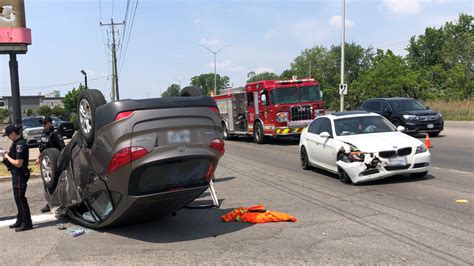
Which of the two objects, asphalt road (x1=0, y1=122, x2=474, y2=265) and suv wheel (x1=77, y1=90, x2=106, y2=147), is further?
suv wheel (x1=77, y1=90, x2=106, y2=147)

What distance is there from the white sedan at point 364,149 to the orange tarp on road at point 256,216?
270 cm

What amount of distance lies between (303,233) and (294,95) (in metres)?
14.7

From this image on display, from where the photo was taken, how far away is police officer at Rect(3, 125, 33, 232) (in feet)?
21.8

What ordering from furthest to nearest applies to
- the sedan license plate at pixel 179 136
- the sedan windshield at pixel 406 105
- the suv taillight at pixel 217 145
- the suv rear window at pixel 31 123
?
1. the suv rear window at pixel 31 123
2. the sedan windshield at pixel 406 105
3. the suv taillight at pixel 217 145
4. the sedan license plate at pixel 179 136

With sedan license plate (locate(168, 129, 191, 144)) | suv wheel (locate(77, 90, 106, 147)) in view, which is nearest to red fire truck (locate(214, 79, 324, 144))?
suv wheel (locate(77, 90, 106, 147))

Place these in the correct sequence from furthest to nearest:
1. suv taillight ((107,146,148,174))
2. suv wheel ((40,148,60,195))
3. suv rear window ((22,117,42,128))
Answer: suv rear window ((22,117,42,128)) < suv wheel ((40,148,60,195)) < suv taillight ((107,146,148,174))

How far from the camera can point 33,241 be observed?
245 inches

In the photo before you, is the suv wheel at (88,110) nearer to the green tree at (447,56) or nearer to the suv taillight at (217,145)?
the suv taillight at (217,145)

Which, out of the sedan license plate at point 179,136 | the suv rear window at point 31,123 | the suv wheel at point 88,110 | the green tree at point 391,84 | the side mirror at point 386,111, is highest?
the green tree at point 391,84

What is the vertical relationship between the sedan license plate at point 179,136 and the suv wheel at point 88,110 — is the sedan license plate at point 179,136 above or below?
below

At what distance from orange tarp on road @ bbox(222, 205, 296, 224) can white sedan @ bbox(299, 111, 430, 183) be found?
2699 millimetres

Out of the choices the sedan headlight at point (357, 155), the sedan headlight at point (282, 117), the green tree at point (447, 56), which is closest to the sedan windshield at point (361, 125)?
the sedan headlight at point (357, 155)

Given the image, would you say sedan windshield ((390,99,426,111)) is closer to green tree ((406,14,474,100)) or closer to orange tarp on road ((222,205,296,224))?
orange tarp on road ((222,205,296,224))

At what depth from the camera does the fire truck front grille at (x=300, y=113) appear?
2017 centimetres
